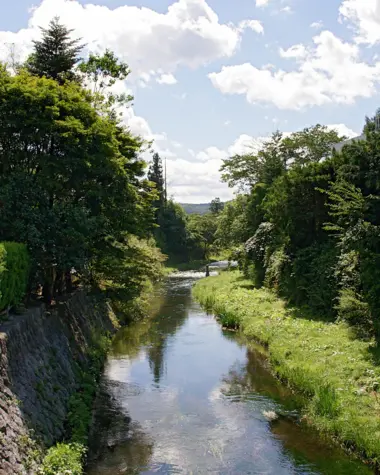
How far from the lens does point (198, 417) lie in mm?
17078

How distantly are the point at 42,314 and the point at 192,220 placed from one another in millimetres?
99714

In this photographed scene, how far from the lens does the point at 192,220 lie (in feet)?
386

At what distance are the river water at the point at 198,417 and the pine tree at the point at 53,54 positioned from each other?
54.3 ft

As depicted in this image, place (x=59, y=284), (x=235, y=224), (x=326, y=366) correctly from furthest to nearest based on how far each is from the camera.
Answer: (x=235, y=224), (x=59, y=284), (x=326, y=366)

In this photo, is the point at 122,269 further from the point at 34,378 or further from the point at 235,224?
the point at 235,224

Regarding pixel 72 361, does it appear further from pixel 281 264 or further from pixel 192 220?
pixel 192 220

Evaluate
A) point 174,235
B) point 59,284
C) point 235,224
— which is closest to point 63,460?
point 59,284

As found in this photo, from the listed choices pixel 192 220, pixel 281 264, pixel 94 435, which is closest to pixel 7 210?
pixel 94 435

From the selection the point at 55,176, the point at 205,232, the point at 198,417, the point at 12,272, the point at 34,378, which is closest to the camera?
the point at 34,378

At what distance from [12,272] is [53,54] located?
1765 centimetres

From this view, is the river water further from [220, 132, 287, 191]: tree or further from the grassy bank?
[220, 132, 287, 191]: tree

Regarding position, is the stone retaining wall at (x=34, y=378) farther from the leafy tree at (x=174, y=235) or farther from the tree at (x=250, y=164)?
the leafy tree at (x=174, y=235)

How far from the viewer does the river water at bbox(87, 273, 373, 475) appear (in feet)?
44.5

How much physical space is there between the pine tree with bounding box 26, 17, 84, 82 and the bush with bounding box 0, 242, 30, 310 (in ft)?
48.4
